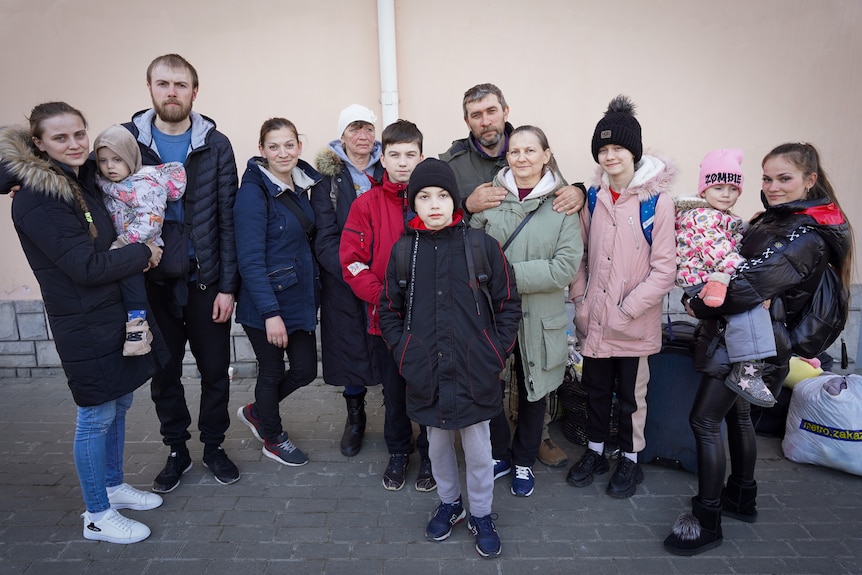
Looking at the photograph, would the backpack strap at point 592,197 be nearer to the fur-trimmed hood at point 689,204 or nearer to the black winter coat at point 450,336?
the fur-trimmed hood at point 689,204

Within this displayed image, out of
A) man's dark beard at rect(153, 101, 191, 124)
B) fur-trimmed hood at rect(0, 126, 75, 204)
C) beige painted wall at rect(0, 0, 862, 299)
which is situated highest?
beige painted wall at rect(0, 0, 862, 299)

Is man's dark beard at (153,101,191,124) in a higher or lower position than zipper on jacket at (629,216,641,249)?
higher

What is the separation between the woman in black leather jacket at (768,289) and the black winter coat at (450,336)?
1005 millimetres

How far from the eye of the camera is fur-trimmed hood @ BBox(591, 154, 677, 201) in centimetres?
294

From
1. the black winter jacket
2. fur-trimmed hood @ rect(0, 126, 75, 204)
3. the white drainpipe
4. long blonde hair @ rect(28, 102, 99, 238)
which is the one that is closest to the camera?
fur-trimmed hood @ rect(0, 126, 75, 204)

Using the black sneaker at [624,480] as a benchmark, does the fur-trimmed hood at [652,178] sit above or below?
above

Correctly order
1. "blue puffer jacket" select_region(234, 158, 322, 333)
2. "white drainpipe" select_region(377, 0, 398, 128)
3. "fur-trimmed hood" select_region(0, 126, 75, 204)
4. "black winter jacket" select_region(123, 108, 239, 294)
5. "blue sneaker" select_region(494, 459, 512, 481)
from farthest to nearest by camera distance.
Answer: "white drainpipe" select_region(377, 0, 398, 128), "blue sneaker" select_region(494, 459, 512, 481), "blue puffer jacket" select_region(234, 158, 322, 333), "black winter jacket" select_region(123, 108, 239, 294), "fur-trimmed hood" select_region(0, 126, 75, 204)

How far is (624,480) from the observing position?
3230 millimetres

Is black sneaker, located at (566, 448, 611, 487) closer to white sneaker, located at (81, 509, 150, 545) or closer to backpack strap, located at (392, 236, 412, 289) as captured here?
backpack strap, located at (392, 236, 412, 289)

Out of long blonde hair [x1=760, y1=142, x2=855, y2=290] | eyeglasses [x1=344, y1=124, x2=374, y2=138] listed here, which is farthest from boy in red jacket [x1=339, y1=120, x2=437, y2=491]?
long blonde hair [x1=760, y1=142, x2=855, y2=290]

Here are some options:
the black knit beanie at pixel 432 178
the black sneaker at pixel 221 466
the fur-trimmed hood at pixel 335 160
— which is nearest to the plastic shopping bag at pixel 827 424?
the black knit beanie at pixel 432 178

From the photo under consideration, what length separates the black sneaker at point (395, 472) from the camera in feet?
10.9

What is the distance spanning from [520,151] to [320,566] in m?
2.31

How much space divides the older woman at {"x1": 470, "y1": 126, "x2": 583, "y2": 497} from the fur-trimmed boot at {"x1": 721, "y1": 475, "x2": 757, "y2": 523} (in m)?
1.06
